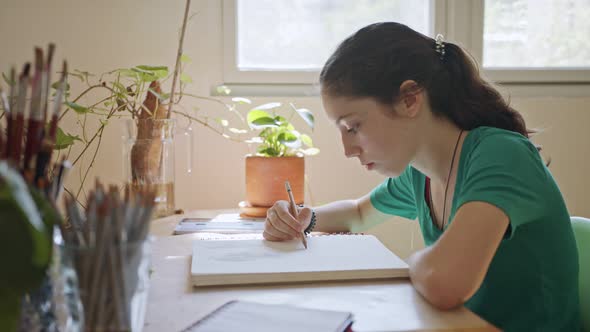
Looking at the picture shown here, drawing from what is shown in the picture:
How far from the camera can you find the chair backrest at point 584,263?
3.10 feet

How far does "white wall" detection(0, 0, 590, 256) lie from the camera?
163 centimetres

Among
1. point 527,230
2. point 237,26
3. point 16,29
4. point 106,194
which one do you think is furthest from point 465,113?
point 16,29

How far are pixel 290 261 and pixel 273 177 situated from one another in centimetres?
57

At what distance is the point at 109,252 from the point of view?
0.41 m

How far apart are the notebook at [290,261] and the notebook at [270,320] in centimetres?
14

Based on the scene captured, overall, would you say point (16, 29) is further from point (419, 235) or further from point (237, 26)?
point (419, 235)

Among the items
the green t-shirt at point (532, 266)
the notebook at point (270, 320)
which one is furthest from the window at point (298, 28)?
the notebook at point (270, 320)

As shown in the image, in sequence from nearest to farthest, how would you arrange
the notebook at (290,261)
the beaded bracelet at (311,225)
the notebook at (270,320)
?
the notebook at (270,320) < the notebook at (290,261) < the beaded bracelet at (311,225)

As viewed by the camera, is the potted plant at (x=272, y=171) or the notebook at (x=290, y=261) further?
the potted plant at (x=272, y=171)

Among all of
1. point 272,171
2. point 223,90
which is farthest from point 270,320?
point 223,90

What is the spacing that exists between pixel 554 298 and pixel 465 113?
14.2 inches

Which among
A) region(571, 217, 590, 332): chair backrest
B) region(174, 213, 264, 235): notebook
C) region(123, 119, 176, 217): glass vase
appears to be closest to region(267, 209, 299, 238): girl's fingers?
region(174, 213, 264, 235): notebook

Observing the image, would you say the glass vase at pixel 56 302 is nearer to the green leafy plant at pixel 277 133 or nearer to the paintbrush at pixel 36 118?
the paintbrush at pixel 36 118

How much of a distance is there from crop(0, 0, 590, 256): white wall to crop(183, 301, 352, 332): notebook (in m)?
1.12
